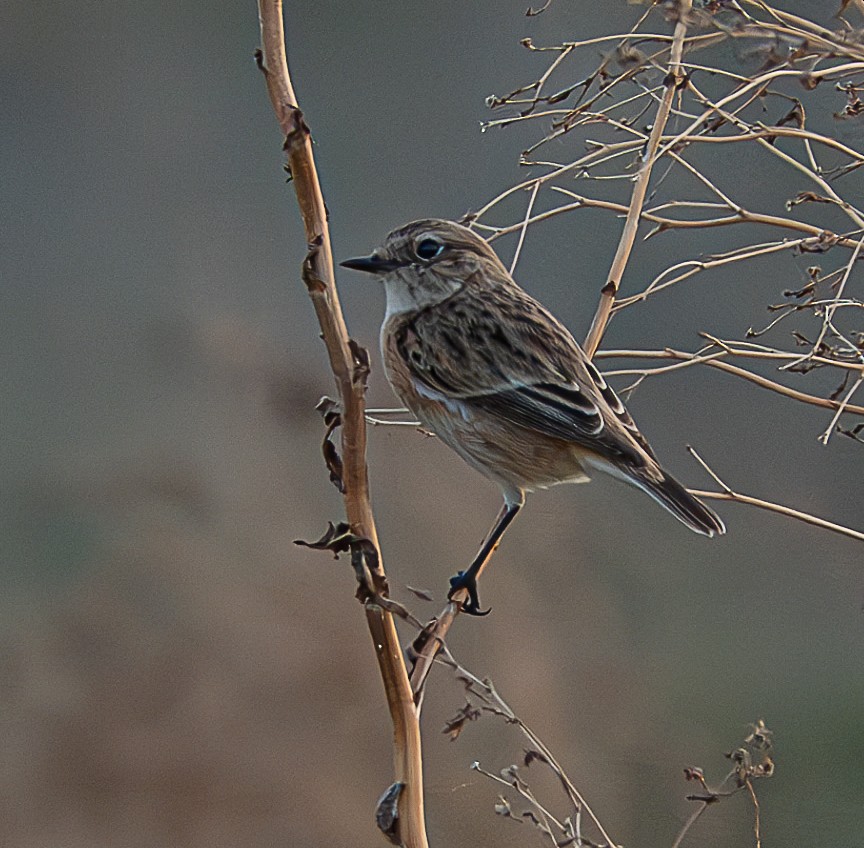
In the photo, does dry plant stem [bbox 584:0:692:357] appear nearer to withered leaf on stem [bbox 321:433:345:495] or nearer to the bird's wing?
the bird's wing

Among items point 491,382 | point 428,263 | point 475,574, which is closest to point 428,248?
point 428,263

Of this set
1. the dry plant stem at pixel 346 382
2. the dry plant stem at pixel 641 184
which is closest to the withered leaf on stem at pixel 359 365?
the dry plant stem at pixel 346 382

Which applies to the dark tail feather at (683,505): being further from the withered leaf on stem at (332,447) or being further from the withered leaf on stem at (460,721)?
the withered leaf on stem at (332,447)

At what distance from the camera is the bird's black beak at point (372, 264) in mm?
978

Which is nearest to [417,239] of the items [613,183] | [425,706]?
[613,183]

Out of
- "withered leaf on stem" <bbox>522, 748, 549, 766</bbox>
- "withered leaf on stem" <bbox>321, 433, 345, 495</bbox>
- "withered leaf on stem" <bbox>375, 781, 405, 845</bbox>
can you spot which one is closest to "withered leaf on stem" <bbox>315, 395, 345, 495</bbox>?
"withered leaf on stem" <bbox>321, 433, 345, 495</bbox>

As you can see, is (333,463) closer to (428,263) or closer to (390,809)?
(390,809)

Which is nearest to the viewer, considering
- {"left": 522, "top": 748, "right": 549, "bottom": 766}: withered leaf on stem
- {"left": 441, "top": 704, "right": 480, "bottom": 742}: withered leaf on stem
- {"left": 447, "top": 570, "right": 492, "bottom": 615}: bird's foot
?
{"left": 441, "top": 704, "right": 480, "bottom": 742}: withered leaf on stem

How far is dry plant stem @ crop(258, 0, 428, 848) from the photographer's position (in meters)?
0.53

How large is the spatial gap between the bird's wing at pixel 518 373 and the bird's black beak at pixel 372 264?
2.7 inches

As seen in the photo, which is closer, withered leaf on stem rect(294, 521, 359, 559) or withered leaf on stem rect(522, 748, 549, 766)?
withered leaf on stem rect(294, 521, 359, 559)

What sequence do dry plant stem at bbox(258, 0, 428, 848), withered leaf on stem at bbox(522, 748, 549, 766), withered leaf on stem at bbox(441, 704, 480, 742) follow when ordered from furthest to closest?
1. withered leaf on stem at bbox(522, 748, 549, 766)
2. withered leaf on stem at bbox(441, 704, 480, 742)
3. dry plant stem at bbox(258, 0, 428, 848)

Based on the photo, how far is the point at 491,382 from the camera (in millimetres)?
985

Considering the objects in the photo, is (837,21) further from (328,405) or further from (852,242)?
(328,405)
